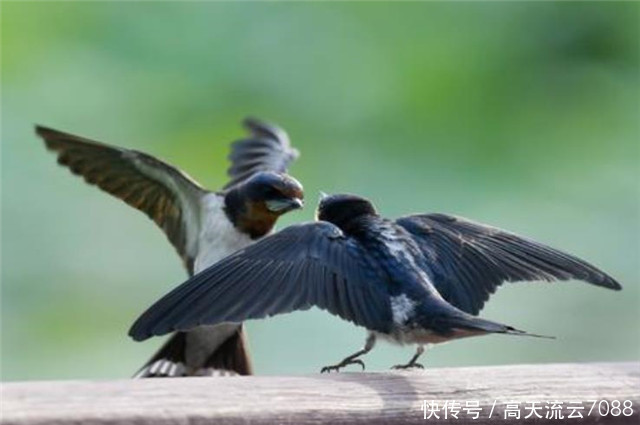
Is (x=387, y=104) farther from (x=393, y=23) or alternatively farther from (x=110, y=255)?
(x=110, y=255)

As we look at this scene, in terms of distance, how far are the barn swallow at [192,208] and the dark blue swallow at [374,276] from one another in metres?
0.44

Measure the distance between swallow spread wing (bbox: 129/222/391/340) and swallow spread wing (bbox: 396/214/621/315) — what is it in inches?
6.1

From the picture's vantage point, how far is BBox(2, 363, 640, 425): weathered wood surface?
2158 millimetres

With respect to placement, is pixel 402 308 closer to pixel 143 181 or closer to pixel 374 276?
pixel 374 276

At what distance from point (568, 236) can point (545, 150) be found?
147 centimetres

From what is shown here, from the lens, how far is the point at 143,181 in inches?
141

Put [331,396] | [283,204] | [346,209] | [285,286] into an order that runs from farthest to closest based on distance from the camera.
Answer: [283,204], [346,209], [285,286], [331,396]

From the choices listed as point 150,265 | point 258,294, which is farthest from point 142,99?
point 258,294

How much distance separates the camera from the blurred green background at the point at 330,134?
20.5ft

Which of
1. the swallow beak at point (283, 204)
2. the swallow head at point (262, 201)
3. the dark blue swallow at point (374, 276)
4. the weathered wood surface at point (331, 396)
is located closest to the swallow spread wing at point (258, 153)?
the swallow head at point (262, 201)

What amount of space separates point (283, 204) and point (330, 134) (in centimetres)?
449

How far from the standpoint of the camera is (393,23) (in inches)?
369

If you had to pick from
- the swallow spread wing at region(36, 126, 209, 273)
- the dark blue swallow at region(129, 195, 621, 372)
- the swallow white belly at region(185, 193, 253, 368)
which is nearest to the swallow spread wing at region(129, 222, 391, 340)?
the dark blue swallow at region(129, 195, 621, 372)

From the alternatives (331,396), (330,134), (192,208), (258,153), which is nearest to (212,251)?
(192,208)
